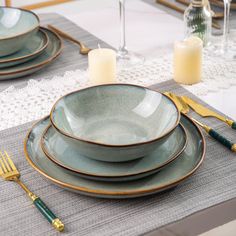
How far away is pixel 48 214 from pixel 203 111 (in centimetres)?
45

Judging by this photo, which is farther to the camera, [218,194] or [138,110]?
[138,110]

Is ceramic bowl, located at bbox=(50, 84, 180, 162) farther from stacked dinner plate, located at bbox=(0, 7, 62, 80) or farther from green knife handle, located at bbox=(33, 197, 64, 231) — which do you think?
stacked dinner plate, located at bbox=(0, 7, 62, 80)

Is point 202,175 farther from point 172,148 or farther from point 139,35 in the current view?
point 139,35

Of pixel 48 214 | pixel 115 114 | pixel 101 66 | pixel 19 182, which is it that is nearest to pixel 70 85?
pixel 101 66

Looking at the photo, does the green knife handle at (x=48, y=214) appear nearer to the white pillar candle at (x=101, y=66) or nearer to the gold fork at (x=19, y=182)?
the gold fork at (x=19, y=182)

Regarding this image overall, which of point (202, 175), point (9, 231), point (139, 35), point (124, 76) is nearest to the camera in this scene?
point (9, 231)

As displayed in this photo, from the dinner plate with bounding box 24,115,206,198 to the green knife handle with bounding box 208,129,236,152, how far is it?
0.05 metres

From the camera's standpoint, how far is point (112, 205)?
94 centimetres

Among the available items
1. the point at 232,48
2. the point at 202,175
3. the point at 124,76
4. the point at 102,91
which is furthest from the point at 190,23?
the point at 202,175

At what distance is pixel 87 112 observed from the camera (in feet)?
3.58

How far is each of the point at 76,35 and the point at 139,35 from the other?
0.59 feet

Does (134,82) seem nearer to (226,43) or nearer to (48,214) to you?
(226,43)

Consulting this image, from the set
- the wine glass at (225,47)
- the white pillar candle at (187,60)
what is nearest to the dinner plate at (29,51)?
the white pillar candle at (187,60)

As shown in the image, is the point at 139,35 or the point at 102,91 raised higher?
the point at 102,91
